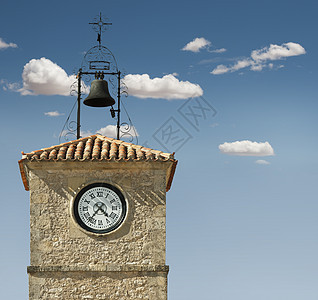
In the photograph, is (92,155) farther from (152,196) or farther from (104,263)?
(104,263)

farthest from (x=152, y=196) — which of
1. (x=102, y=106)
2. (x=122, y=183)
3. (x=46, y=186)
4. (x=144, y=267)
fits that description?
(x=102, y=106)

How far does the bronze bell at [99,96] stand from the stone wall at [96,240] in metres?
2.60

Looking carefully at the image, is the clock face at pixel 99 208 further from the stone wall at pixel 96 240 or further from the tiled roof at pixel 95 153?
the tiled roof at pixel 95 153

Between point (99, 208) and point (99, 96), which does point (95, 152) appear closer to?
point (99, 208)

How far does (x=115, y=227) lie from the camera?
42.7 feet

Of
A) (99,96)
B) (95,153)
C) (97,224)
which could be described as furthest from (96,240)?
(99,96)

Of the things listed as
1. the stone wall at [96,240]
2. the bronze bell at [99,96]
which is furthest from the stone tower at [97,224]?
the bronze bell at [99,96]

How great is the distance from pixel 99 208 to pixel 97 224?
37 cm

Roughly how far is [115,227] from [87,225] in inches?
25.4

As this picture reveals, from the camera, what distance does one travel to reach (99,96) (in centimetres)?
1498

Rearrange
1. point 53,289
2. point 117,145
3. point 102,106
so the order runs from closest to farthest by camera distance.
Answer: point 53,289, point 117,145, point 102,106

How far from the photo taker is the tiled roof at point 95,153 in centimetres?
1309

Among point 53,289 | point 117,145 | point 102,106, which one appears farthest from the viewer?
point 102,106

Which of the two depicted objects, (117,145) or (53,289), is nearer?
(53,289)
